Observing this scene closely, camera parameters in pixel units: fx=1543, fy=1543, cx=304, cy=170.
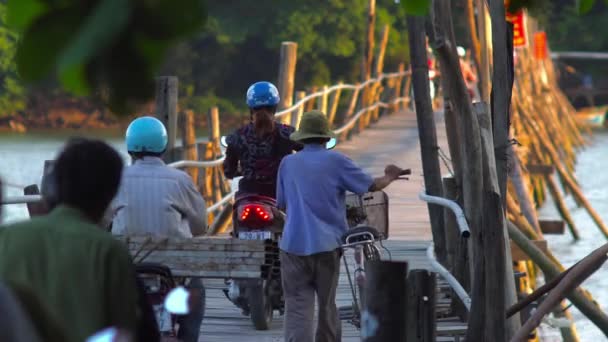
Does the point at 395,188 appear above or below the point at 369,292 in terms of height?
below

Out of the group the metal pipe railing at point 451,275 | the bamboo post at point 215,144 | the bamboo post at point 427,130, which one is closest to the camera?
the metal pipe railing at point 451,275

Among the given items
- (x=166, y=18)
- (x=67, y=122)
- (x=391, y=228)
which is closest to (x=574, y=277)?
(x=166, y=18)

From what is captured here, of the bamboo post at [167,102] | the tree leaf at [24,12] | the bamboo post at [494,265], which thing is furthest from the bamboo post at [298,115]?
the tree leaf at [24,12]

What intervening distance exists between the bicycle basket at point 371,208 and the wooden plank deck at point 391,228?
704mm

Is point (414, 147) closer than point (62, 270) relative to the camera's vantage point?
No

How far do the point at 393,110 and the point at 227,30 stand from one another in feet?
66.9

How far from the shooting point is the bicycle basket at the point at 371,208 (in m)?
6.88

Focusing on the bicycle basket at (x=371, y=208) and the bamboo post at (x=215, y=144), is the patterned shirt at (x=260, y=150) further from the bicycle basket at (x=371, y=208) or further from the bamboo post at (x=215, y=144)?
the bamboo post at (x=215, y=144)

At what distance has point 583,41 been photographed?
6238 centimetres

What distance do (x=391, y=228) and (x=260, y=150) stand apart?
5000mm

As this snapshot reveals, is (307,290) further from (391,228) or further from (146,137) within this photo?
(391,228)

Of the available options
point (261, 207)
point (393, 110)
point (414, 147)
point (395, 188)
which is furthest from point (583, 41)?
point (261, 207)

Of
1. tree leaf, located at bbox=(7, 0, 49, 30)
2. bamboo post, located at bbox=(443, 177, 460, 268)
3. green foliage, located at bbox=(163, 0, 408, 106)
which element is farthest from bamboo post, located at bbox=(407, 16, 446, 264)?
green foliage, located at bbox=(163, 0, 408, 106)

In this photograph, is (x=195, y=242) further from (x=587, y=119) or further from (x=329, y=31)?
(x=587, y=119)
